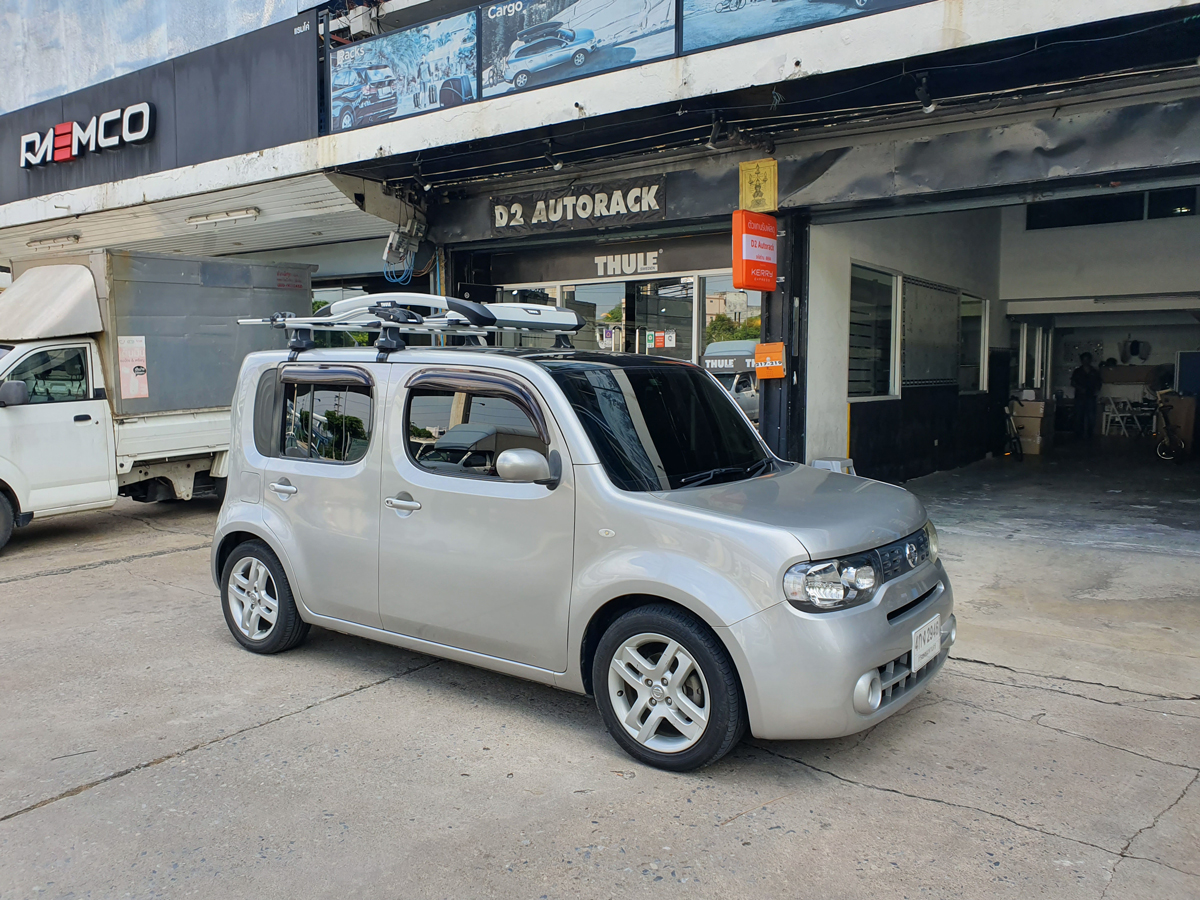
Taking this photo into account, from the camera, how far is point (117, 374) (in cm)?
903

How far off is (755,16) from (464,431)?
17.1 feet

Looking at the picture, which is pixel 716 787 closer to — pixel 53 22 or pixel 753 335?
pixel 753 335

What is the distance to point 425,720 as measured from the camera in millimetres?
4305

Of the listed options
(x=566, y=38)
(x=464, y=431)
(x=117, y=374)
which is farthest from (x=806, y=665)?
(x=117, y=374)

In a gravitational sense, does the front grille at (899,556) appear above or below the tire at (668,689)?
above

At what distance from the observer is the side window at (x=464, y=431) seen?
4195 millimetres

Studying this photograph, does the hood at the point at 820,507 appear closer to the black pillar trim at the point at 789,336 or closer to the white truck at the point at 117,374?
the black pillar trim at the point at 789,336

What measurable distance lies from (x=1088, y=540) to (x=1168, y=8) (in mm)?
4660

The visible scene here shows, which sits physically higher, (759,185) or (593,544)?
(759,185)

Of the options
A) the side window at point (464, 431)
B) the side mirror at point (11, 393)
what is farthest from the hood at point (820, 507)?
the side mirror at point (11, 393)

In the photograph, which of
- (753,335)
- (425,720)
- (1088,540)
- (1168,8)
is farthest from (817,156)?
(425,720)

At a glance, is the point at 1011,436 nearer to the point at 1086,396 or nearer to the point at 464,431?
the point at 1086,396

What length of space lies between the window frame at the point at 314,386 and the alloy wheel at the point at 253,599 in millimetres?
712

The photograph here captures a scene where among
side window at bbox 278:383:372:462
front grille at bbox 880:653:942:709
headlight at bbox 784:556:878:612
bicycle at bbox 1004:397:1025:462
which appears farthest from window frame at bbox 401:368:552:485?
bicycle at bbox 1004:397:1025:462
